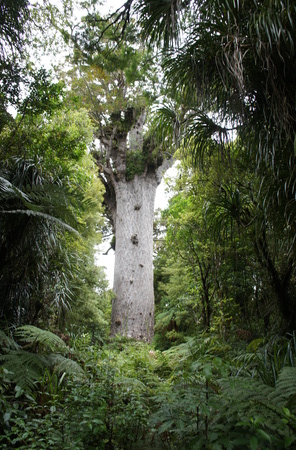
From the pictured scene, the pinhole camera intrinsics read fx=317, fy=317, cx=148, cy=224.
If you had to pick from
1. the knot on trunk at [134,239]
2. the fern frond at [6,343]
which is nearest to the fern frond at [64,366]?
the fern frond at [6,343]

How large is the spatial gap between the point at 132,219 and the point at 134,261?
1.10 m

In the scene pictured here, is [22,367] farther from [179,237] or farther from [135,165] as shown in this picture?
[135,165]

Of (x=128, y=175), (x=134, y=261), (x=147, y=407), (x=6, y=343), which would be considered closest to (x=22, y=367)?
(x=6, y=343)

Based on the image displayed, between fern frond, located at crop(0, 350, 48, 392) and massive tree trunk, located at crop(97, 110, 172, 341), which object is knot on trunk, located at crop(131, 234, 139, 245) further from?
fern frond, located at crop(0, 350, 48, 392)

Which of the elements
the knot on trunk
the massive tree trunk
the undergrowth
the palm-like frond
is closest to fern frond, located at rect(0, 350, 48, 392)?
the undergrowth

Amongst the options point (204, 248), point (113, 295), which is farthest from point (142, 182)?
point (204, 248)

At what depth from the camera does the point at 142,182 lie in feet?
27.7

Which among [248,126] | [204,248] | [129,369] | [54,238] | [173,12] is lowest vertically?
[129,369]

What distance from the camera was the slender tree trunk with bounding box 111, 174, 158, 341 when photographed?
705 cm

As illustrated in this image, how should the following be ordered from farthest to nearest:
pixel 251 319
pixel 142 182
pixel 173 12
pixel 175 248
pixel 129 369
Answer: pixel 142 182, pixel 175 248, pixel 251 319, pixel 129 369, pixel 173 12

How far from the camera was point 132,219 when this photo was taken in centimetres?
799

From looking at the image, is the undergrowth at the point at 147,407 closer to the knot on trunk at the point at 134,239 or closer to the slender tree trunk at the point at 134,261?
the slender tree trunk at the point at 134,261

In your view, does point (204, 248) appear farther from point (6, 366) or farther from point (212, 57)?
point (6, 366)

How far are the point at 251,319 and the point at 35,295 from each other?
2938 millimetres
